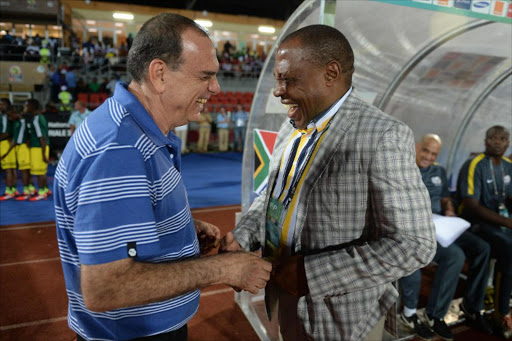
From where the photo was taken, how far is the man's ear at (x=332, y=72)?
170 centimetres

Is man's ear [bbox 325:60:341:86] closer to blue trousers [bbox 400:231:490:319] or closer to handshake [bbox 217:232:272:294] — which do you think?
handshake [bbox 217:232:272:294]

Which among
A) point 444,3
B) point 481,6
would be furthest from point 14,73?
point 481,6

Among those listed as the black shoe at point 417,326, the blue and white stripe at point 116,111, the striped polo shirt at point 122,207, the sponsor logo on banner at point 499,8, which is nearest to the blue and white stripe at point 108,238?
the striped polo shirt at point 122,207

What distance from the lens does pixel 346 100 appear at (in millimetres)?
1763

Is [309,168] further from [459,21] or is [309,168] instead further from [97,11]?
[97,11]

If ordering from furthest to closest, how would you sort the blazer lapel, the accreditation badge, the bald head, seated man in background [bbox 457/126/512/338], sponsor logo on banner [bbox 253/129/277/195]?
1. the bald head
2. seated man in background [bbox 457/126/512/338]
3. sponsor logo on banner [bbox 253/129/277/195]
4. the accreditation badge
5. the blazer lapel

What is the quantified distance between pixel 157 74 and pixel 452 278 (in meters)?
3.70

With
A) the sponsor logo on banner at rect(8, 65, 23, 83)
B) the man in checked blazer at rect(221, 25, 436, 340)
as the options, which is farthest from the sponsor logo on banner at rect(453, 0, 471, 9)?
the sponsor logo on banner at rect(8, 65, 23, 83)

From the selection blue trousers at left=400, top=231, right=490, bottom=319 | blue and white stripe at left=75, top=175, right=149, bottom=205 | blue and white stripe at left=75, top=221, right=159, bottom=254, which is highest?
blue and white stripe at left=75, top=175, right=149, bottom=205

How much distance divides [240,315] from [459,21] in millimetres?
4105

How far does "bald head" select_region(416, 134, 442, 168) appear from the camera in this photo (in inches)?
165

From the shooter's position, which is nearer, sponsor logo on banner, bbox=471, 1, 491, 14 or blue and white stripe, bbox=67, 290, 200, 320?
blue and white stripe, bbox=67, 290, 200, 320

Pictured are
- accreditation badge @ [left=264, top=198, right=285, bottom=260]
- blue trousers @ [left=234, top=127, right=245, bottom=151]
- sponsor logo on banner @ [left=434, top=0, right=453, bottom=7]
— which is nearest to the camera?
accreditation badge @ [left=264, top=198, right=285, bottom=260]

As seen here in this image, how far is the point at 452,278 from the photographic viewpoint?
12.8 feet
